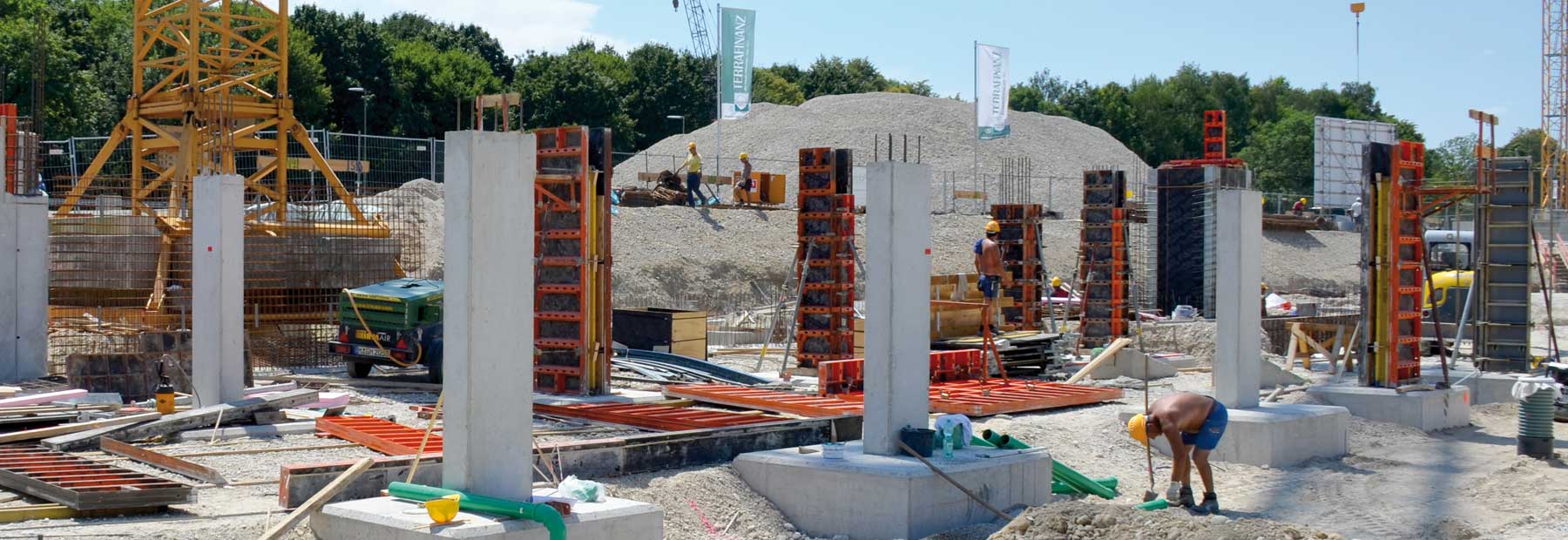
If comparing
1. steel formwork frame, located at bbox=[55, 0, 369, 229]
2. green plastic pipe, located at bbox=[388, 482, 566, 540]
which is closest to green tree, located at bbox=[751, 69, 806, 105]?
steel formwork frame, located at bbox=[55, 0, 369, 229]

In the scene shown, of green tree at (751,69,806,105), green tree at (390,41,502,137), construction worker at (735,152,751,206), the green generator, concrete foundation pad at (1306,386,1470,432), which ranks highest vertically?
green tree at (751,69,806,105)

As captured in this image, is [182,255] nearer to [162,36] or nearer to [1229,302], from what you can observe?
[162,36]

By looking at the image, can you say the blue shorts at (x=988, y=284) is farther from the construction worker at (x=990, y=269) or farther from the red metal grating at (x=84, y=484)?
the red metal grating at (x=84, y=484)

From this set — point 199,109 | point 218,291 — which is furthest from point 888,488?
point 199,109

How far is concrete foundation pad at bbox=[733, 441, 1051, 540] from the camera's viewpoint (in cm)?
997

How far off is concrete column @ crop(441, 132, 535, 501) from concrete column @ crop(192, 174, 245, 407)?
18.0ft

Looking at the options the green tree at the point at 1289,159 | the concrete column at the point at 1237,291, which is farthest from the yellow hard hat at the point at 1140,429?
the green tree at the point at 1289,159

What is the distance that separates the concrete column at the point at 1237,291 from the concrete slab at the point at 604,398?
5577 millimetres

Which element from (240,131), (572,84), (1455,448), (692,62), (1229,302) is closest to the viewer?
(1229,302)

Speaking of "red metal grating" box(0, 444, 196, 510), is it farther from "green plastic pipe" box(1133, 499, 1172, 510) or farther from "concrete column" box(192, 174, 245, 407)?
"green plastic pipe" box(1133, 499, 1172, 510)

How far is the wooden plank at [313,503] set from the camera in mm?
7918

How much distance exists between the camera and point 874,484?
1004cm

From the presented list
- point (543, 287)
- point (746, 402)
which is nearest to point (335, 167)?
point (543, 287)

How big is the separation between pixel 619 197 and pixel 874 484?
27.2 meters
